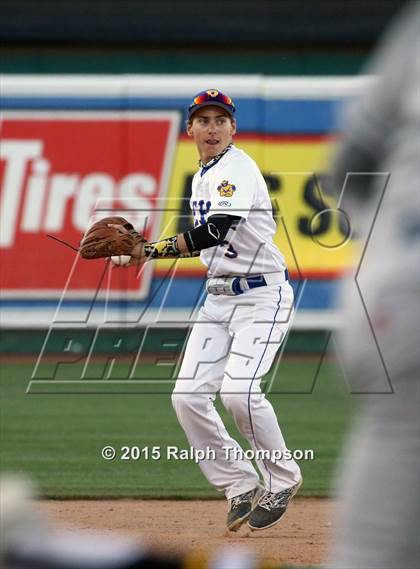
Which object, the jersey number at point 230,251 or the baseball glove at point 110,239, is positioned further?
the baseball glove at point 110,239

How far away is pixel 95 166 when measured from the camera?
14883 millimetres

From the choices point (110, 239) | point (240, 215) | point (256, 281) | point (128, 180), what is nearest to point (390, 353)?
point (240, 215)

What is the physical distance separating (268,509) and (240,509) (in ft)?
0.44

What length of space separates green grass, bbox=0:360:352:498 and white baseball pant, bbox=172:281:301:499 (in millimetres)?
1472

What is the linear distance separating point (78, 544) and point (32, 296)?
12806mm

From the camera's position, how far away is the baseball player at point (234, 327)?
6.37 metres

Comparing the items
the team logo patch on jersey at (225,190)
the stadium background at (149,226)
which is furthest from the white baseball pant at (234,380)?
the stadium background at (149,226)

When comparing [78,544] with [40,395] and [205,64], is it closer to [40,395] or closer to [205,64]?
[40,395]

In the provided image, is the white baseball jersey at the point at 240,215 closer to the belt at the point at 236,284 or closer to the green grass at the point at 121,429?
the belt at the point at 236,284

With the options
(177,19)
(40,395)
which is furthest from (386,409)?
(177,19)

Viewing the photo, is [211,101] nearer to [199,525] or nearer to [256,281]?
[256,281]

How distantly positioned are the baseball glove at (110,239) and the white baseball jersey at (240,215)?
335mm

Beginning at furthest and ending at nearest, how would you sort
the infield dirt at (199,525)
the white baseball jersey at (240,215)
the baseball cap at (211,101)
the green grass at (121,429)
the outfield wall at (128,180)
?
the outfield wall at (128,180) < the green grass at (121,429) < the baseball cap at (211,101) < the white baseball jersey at (240,215) < the infield dirt at (199,525)

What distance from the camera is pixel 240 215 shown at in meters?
6.39
